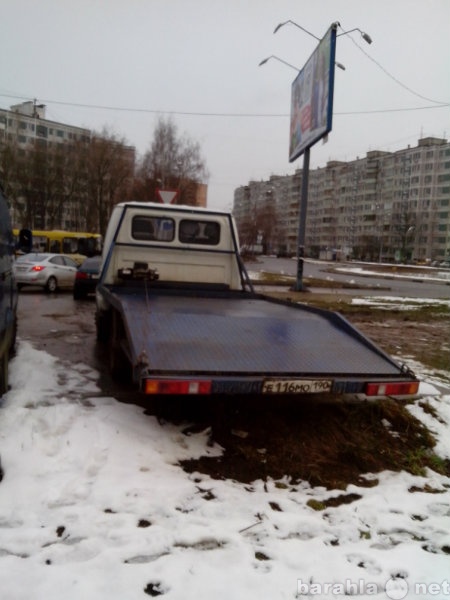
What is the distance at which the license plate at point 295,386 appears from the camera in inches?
149

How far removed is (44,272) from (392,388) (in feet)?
51.5

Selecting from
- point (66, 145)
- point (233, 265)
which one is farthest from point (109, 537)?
point (66, 145)

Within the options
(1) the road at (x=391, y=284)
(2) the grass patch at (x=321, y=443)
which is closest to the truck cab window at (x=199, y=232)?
(2) the grass patch at (x=321, y=443)

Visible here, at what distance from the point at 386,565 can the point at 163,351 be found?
82.3 inches

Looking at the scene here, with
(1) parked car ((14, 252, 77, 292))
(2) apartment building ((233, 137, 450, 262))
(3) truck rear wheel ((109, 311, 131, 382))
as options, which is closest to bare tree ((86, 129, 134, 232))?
(1) parked car ((14, 252, 77, 292))

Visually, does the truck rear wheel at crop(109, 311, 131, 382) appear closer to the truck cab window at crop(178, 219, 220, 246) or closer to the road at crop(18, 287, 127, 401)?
the road at crop(18, 287, 127, 401)

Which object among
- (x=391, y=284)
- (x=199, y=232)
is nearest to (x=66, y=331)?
(x=199, y=232)

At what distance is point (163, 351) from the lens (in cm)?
398

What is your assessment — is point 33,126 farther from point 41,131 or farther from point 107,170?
point 107,170

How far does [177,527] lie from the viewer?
2.95m

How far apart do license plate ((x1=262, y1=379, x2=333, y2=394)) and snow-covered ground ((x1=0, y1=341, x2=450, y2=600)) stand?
2.13ft

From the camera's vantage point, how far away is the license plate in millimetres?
3795

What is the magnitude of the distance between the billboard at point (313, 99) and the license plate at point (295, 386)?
12945 mm

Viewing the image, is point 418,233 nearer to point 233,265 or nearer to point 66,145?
point 66,145
